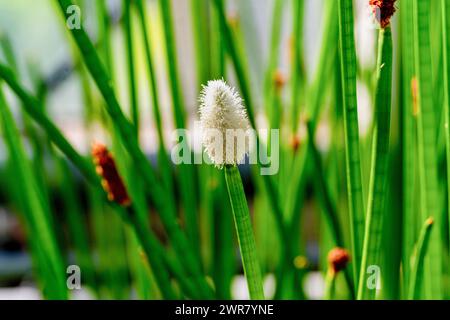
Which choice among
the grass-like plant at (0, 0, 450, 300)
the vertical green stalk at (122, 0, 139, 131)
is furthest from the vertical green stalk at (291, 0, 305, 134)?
the vertical green stalk at (122, 0, 139, 131)

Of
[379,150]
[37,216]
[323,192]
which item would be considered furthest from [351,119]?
[37,216]

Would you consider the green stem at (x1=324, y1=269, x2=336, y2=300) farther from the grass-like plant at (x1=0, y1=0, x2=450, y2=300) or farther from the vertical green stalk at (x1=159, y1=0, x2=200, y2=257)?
the vertical green stalk at (x1=159, y1=0, x2=200, y2=257)

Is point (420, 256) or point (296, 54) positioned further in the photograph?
point (296, 54)

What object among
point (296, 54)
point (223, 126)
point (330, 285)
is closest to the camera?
point (223, 126)

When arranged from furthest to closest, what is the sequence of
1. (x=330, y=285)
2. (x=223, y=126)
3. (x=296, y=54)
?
1. (x=296, y=54)
2. (x=330, y=285)
3. (x=223, y=126)

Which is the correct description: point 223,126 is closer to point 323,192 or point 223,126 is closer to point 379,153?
point 379,153

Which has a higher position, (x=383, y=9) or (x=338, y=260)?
(x=383, y=9)
